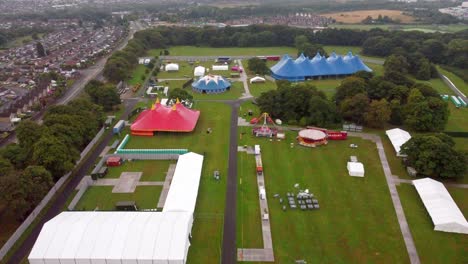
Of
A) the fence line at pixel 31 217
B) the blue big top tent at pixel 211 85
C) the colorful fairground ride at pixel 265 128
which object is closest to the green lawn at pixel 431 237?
the colorful fairground ride at pixel 265 128

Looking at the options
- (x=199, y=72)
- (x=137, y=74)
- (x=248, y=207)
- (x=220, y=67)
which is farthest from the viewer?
(x=220, y=67)

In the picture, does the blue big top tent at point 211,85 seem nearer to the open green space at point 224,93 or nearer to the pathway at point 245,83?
the open green space at point 224,93

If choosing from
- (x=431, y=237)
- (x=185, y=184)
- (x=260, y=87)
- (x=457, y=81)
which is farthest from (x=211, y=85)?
(x=457, y=81)

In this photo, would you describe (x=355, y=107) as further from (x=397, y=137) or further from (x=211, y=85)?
(x=211, y=85)

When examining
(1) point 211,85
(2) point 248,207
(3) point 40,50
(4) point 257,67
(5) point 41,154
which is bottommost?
(2) point 248,207

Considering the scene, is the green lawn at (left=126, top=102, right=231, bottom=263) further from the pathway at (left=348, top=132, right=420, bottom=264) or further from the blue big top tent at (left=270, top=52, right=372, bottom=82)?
the blue big top tent at (left=270, top=52, right=372, bottom=82)

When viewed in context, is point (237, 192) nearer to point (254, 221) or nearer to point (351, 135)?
point (254, 221)

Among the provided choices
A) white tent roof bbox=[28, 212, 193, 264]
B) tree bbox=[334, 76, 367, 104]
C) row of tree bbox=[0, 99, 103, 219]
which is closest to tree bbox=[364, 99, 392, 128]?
tree bbox=[334, 76, 367, 104]

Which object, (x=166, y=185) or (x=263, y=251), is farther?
(x=166, y=185)

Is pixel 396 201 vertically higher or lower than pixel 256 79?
lower
